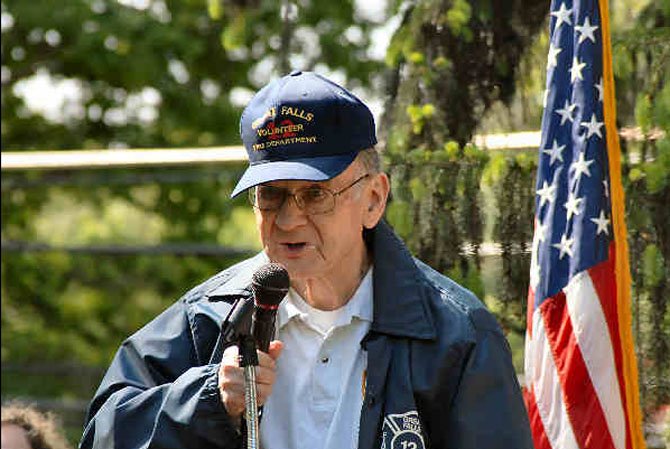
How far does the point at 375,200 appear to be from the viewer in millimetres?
3328

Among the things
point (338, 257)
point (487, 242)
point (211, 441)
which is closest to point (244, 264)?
point (338, 257)

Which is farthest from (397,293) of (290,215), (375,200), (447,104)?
(447,104)

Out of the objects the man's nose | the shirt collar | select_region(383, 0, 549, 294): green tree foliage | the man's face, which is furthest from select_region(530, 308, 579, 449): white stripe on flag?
the man's nose

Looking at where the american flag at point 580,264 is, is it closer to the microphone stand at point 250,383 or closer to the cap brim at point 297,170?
the cap brim at point 297,170

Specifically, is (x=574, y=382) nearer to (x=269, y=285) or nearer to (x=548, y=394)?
A: (x=548, y=394)

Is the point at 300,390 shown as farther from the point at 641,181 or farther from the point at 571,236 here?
the point at 641,181

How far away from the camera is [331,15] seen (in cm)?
1305

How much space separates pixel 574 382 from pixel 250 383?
1.37 meters

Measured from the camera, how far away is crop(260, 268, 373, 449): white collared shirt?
→ 3.23 m

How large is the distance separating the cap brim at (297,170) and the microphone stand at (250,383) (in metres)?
0.41

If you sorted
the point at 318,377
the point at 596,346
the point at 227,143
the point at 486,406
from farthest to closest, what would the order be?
the point at 227,143 → the point at 596,346 → the point at 318,377 → the point at 486,406

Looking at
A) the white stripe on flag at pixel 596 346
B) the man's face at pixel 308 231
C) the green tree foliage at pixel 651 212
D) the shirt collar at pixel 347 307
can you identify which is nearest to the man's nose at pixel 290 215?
the man's face at pixel 308 231

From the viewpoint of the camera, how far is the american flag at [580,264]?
3.93 meters

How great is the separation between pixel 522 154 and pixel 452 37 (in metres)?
0.54
